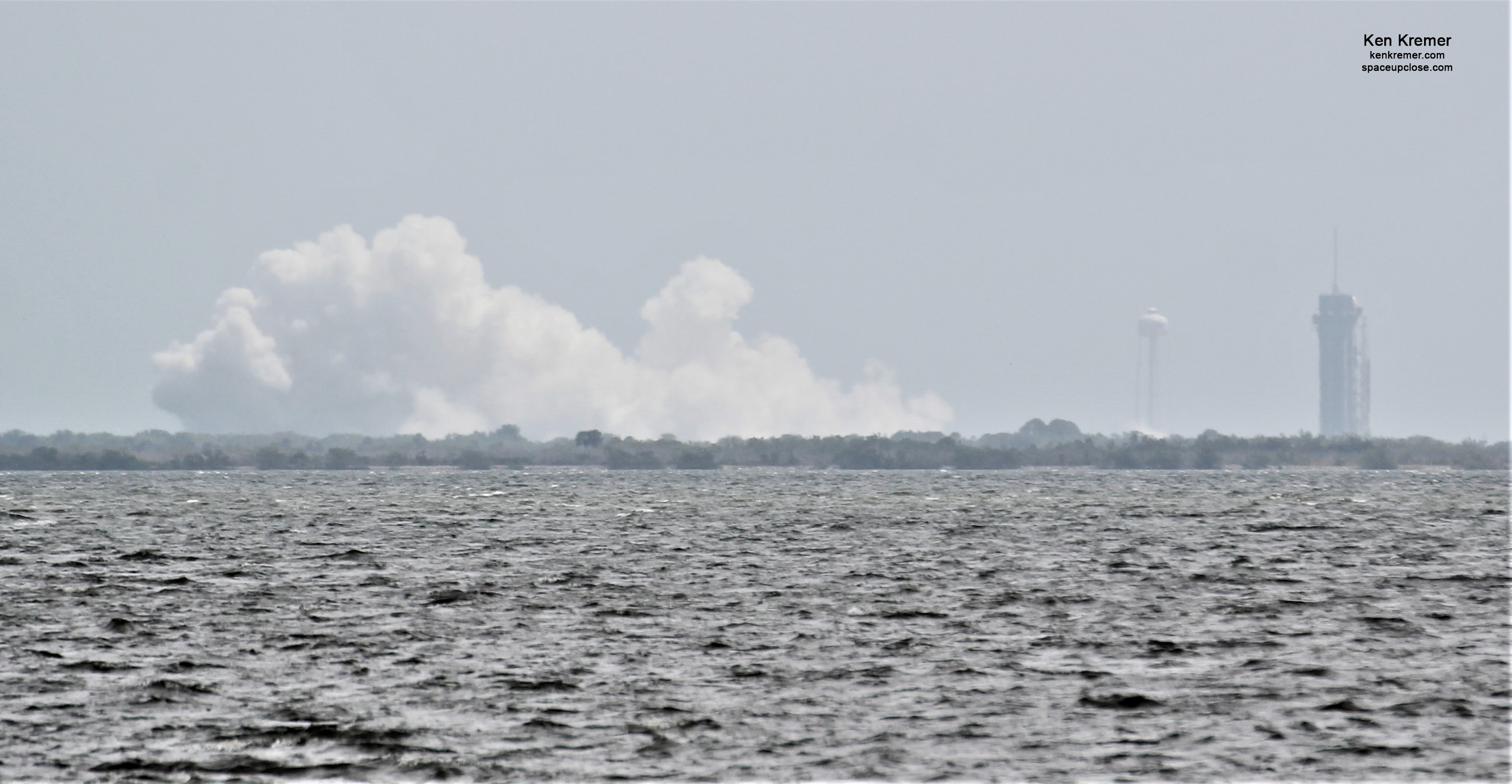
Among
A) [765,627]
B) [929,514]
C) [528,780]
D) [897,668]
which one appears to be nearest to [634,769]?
[528,780]

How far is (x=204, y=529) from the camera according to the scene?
9712cm

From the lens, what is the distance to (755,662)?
3650 cm

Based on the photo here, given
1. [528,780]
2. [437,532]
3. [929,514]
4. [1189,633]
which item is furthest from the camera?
[929,514]

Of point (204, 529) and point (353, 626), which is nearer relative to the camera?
point (353, 626)

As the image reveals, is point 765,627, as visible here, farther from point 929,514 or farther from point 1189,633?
point 929,514

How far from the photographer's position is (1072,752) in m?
26.8

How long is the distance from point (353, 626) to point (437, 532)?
165 ft

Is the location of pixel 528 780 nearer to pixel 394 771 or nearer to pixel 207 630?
pixel 394 771

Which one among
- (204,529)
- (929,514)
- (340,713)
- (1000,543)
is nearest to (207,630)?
(340,713)

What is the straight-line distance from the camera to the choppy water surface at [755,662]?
2656cm

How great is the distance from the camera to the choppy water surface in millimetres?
26562

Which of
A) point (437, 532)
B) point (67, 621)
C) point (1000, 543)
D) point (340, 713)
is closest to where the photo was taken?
point (340, 713)

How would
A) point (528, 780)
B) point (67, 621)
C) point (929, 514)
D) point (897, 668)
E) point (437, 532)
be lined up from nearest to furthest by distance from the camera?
1. point (528, 780)
2. point (897, 668)
3. point (67, 621)
4. point (437, 532)
5. point (929, 514)

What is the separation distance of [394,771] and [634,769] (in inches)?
148
